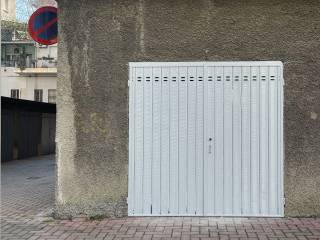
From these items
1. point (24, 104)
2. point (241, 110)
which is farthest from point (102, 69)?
point (24, 104)

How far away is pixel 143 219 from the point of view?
7164 mm

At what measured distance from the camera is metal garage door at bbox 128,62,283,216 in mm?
7113

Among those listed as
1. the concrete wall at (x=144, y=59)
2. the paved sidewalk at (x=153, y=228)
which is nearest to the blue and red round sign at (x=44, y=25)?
the concrete wall at (x=144, y=59)

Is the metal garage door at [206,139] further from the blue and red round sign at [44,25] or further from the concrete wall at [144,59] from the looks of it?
the blue and red round sign at [44,25]

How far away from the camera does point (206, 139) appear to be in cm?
720

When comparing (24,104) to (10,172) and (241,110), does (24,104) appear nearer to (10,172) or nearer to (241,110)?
(10,172)

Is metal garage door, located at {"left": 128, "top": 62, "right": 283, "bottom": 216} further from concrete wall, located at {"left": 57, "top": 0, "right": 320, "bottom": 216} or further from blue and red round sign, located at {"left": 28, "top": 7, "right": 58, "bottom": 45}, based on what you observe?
blue and red round sign, located at {"left": 28, "top": 7, "right": 58, "bottom": 45}

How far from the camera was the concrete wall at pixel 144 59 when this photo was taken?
7.05 meters

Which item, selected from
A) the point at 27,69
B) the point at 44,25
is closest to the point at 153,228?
the point at 44,25

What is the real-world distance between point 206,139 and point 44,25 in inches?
139

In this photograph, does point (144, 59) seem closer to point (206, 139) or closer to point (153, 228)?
point (206, 139)

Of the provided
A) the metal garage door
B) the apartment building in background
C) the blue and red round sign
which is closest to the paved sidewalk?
the metal garage door

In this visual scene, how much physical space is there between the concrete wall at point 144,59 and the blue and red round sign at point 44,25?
86 centimetres

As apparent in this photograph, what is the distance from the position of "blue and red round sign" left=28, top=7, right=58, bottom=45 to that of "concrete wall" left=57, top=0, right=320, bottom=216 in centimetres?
86
